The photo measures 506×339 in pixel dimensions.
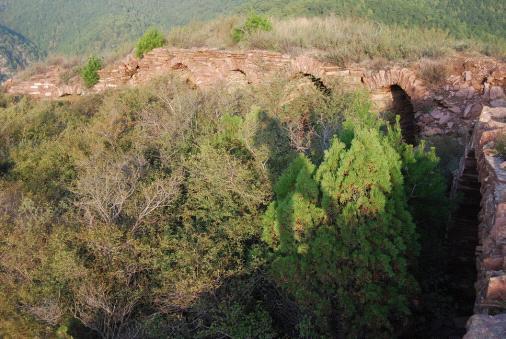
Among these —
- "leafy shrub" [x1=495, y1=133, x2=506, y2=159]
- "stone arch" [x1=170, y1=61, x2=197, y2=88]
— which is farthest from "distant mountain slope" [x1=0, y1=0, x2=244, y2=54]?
"leafy shrub" [x1=495, y1=133, x2=506, y2=159]

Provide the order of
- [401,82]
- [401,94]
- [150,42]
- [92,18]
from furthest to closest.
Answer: [92,18], [150,42], [401,94], [401,82]

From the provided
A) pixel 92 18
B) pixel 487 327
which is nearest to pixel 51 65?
pixel 487 327

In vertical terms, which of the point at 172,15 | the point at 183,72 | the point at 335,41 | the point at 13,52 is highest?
the point at 335,41

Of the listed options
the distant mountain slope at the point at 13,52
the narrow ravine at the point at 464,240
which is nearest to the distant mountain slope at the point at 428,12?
the narrow ravine at the point at 464,240

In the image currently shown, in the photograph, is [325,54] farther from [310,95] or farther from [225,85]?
[225,85]

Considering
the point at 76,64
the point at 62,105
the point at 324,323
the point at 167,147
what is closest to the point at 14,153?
the point at 167,147

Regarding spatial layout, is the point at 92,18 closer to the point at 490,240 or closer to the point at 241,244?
the point at 241,244
